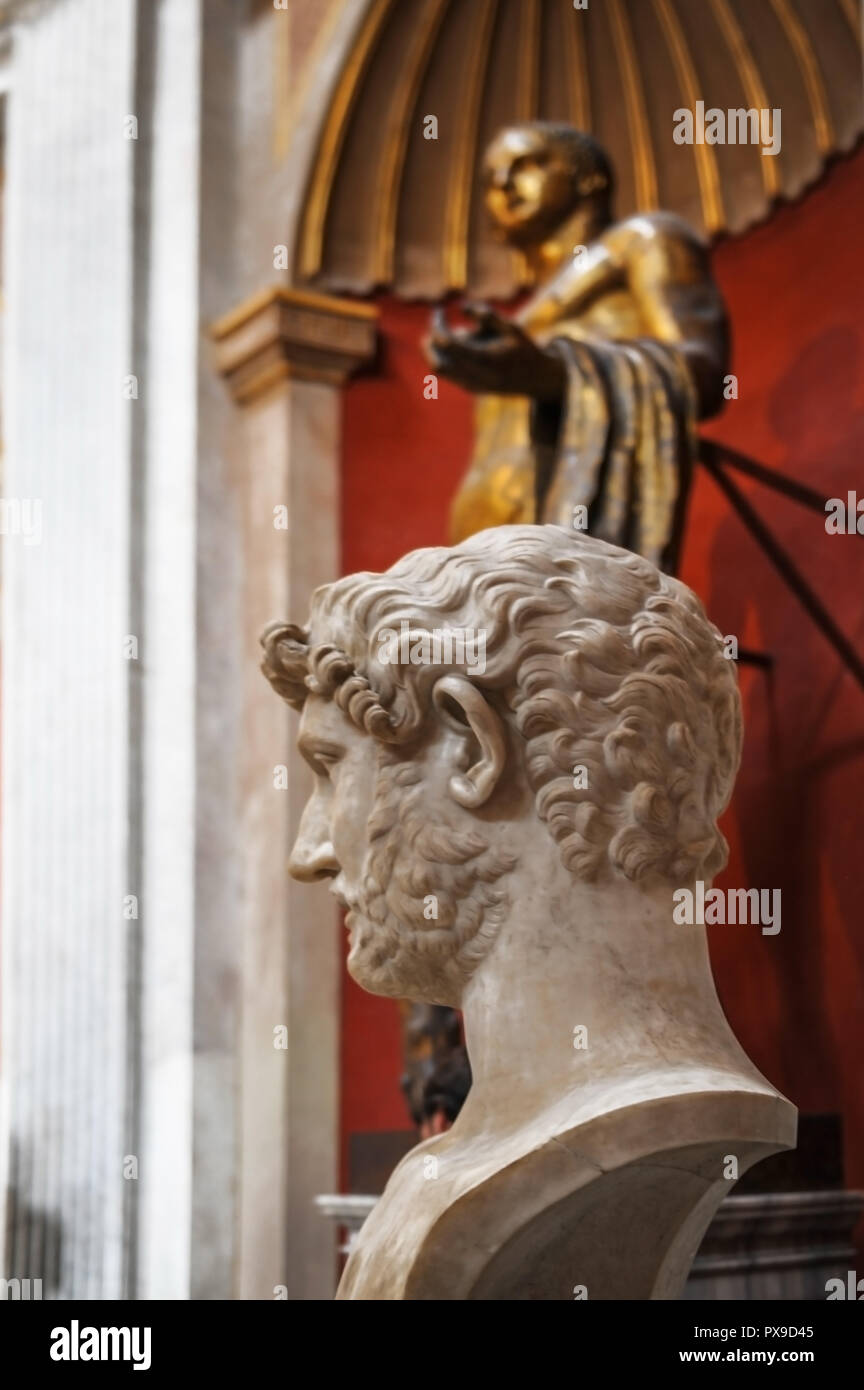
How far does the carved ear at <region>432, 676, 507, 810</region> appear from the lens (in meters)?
2.38

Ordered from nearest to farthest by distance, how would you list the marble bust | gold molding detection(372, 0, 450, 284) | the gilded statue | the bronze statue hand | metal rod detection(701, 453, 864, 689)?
the marble bust → the bronze statue hand → the gilded statue → metal rod detection(701, 453, 864, 689) → gold molding detection(372, 0, 450, 284)

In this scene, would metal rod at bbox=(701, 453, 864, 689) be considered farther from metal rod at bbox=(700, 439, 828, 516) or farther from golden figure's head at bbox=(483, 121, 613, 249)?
golden figure's head at bbox=(483, 121, 613, 249)

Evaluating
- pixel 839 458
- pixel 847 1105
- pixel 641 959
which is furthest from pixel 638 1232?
pixel 839 458

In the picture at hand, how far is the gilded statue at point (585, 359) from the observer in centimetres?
464

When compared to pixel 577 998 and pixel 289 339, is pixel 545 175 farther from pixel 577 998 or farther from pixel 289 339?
pixel 577 998

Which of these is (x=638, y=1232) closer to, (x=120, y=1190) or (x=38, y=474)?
(x=120, y=1190)

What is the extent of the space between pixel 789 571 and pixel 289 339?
1.80 m

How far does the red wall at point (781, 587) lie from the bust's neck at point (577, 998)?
270 centimetres

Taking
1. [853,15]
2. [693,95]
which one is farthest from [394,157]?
[853,15]

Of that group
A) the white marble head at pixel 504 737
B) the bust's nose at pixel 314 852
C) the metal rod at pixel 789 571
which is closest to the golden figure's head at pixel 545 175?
the metal rod at pixel 789 571

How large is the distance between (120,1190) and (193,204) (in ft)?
10.4

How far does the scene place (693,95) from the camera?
19.9ft

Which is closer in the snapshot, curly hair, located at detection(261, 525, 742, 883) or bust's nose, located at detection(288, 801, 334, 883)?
curly hair, located at detection(261, 525, 742, 883)

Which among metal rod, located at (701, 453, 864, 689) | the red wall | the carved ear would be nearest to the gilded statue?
metal rod, located at (701, 453, 864, 689)
